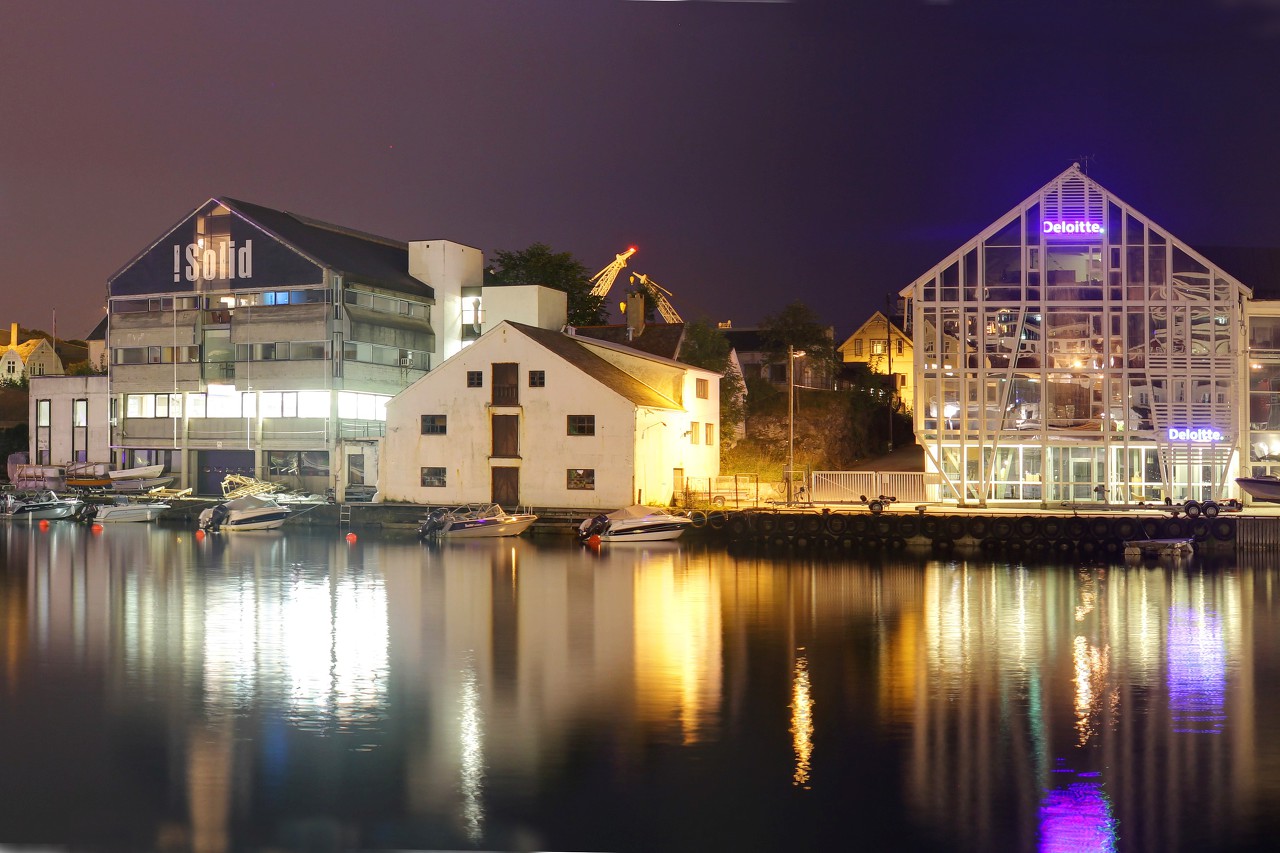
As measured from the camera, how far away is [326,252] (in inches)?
2793

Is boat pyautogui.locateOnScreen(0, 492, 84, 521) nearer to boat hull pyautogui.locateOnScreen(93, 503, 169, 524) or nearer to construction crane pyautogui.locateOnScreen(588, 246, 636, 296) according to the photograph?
boat hull pyautogui.locateOnScreen(93, 503, 169, 524)

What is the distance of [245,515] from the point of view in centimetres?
6222

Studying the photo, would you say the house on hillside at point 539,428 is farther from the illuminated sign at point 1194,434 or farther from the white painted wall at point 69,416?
the white painted wall at point 69,416

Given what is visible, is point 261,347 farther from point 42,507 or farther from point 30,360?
point 30,360

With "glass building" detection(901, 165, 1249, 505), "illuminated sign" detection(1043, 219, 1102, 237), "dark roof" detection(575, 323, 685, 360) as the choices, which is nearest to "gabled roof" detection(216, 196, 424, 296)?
"dark roof" detection(575, 323, 685, 360)

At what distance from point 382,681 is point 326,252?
50507mm

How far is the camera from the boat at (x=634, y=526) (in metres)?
54.1

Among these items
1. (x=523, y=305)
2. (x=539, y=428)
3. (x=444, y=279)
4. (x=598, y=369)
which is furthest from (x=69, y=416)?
(x=598, y=369)

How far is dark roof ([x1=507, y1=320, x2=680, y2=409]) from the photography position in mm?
59166

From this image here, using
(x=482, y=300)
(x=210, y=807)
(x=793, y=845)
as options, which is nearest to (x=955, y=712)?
(x=793, y=845)

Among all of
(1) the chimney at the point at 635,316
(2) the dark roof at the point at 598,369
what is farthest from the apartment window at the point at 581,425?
(1) the chimney at the point at 635,316

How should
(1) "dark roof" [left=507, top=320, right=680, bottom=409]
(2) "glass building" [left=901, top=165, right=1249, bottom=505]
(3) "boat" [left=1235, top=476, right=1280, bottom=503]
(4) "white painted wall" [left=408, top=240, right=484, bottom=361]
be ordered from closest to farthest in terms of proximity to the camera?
1. (3) "boat" [left=1235, top=476, right=1280, bottom=503]
2. (2) "glass building" [left=901, top=165, right=1249, bottom=505]
3. (1) "dark roof" [left=507, top=320, right=680, bottom=409]
4. (4) "white painted wall" [left=408, top=240, right=484, bottom=361]

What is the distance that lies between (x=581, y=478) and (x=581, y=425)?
247cm

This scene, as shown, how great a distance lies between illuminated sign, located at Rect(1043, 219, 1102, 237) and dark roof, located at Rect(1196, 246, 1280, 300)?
21.3 ft
